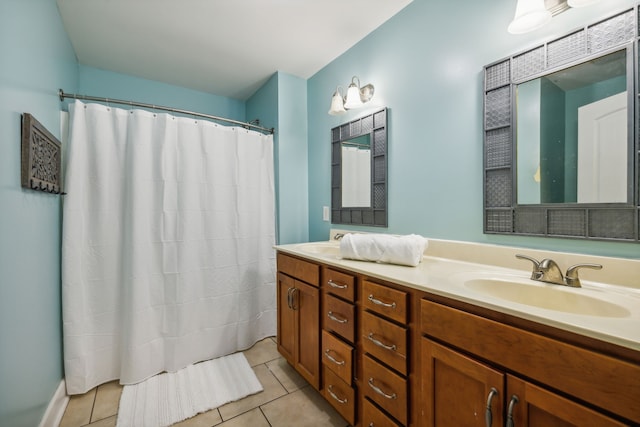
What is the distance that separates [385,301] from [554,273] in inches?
24.1

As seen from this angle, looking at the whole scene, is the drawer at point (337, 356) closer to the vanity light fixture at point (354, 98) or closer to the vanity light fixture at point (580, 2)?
the vanity light fixture at point (354, 98)

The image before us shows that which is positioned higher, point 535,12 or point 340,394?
point 535,12

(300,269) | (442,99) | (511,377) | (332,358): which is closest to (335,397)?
(332,358)

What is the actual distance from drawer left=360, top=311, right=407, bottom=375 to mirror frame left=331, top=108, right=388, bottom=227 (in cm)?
78

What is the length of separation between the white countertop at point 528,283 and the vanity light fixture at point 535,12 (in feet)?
2.88

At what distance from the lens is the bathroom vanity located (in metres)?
0.58

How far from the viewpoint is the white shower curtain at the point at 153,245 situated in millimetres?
1593

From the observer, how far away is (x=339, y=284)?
1.29 m

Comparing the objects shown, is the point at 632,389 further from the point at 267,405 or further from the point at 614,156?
the point at 267,405

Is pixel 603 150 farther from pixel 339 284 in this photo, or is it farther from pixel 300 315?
pixel 300 315

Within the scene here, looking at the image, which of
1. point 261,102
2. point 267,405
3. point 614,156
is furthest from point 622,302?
A: point 261,102

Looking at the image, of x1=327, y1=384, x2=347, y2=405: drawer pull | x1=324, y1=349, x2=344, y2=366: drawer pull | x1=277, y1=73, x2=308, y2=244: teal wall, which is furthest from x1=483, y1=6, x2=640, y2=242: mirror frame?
x1=277, y1=73, x2=308, y2=244: teal wall

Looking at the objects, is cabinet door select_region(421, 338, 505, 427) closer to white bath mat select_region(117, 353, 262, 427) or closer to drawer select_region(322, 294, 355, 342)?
drawer select_region(322, 294, 355, 342)

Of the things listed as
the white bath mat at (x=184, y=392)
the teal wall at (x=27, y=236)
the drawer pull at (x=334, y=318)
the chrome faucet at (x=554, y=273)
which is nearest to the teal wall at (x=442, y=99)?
the chrome faucet at (x=554, y=273)
